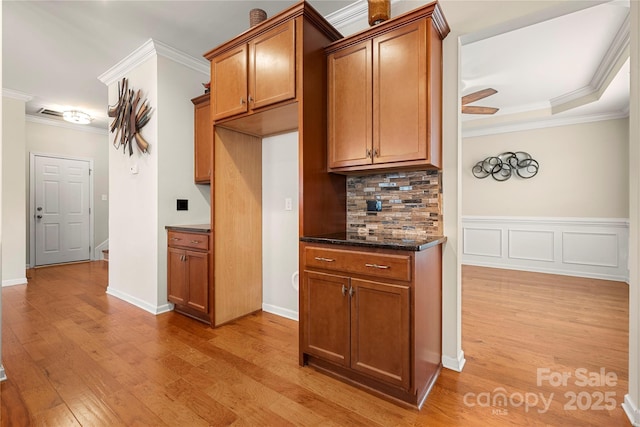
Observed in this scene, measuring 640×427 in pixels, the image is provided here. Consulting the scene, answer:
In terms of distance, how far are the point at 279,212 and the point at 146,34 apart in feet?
7.10

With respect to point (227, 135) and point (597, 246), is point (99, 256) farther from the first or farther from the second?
point (597, 246)

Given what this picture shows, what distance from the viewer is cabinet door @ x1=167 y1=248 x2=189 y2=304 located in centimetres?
302

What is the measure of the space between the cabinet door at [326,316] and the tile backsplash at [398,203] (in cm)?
65

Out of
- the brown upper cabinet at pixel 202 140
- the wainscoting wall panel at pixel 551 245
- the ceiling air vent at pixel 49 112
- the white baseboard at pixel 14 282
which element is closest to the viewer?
the brown upper cabinet at pixel 202 140

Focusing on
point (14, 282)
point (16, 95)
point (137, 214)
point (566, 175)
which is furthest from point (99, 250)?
point (566, 175)

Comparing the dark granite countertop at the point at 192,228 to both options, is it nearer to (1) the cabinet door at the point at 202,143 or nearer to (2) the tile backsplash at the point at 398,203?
(1) the cabinet door at the point at 202,143

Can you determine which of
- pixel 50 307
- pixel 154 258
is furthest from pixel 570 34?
pixel 50 307

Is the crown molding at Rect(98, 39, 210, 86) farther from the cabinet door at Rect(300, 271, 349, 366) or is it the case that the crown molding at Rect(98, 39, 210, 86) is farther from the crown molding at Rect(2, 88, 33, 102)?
the cabinet door at Rect(300, 271, 349, 366)

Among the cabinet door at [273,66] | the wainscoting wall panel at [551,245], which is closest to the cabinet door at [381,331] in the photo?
the cabinet door at [273,66]

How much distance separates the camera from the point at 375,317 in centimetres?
177

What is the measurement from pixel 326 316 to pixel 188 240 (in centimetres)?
171

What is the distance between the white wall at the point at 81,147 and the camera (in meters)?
5.34

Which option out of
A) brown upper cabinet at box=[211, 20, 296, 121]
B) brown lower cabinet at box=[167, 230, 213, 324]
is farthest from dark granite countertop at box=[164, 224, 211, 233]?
brown upper cabinet at box=[211, 20, 296, 121]

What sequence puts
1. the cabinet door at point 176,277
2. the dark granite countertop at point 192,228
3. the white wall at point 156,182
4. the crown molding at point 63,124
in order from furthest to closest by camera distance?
the crown molding at point 63,124
the white wall at point 156,182
the cabinet door at point 176,277
the dark granite countertop at point 192,228
